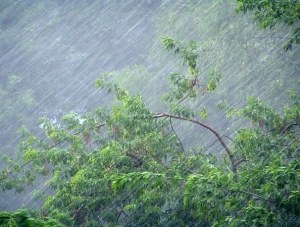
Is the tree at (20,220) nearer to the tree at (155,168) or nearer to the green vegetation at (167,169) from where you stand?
the green vegetation at (167,169)

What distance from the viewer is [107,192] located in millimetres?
5465

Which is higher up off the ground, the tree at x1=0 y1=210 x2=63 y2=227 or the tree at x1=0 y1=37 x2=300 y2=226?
the tree at x1=0 y1=210 x2=63 y2=227

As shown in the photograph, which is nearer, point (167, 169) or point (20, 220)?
point (20, 220)

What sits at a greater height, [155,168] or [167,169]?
[155,168]

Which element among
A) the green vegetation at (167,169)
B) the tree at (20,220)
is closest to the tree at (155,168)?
the green vegetation at (167,169)

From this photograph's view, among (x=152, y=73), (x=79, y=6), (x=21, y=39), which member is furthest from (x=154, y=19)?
(x=21, y=39)

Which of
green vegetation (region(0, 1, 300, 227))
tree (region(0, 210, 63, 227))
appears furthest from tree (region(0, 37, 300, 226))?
tree (region(0, 210, 63, 227))

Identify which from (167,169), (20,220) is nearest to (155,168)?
(167,169)

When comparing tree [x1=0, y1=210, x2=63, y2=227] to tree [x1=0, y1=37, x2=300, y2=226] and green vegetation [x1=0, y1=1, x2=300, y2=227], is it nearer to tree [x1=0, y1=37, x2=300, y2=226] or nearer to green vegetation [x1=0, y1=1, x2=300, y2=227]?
green vegetation [x1=0, y1=1, x2=300, y2=227]

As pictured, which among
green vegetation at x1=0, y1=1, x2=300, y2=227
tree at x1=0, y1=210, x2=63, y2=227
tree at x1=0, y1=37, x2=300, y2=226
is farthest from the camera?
tree at x1=0, y1=37, x2=300, y2=226

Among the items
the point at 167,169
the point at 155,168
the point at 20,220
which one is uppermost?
the point at 20,220

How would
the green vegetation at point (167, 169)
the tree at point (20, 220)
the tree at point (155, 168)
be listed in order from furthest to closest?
the tree at point (155, 168), the green vegetation at point (167, 169), the tree at point (20, 220)

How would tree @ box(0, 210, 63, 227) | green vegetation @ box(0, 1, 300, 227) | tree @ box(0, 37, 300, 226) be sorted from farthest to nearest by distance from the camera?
tree @ box(0, 37, 300, 226), green vegetation @ box(0, 1, 300, 227), tree @ box(0, 210, 63, 227)

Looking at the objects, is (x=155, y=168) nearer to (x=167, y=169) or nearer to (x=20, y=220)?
(x=167, y=169)
